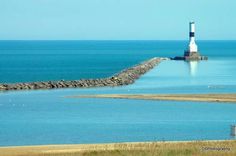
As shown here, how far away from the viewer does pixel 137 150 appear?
63.8 feet

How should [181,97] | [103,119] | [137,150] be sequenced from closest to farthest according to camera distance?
[137,150] < [103,119] < [181,97]

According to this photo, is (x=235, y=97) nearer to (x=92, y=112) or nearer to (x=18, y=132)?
(x=92, y=112)

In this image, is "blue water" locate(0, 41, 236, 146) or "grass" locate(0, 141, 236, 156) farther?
"blue water" locate(0, 41, 236, 146)

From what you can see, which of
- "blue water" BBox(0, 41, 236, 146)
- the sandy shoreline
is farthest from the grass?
the sandy shoreline

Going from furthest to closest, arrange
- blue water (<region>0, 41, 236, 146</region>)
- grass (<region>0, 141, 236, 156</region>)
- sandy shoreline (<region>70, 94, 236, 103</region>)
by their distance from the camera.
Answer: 1. sandy shoreline (<region>70, 94, 236, 103</region>)
2. blue water (<region>0, 41, 236, 146</region>)
3. grass (<region>0, 141, 236, 156</region>)

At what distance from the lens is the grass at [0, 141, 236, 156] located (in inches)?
732

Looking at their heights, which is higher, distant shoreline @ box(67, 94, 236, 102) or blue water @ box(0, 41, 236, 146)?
blue water @ box(0, 41, 236, 146)

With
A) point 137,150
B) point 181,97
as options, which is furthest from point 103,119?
point 137,150

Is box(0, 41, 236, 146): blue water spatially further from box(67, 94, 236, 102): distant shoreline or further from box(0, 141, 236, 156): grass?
box(0, 141, 236, 156): grass

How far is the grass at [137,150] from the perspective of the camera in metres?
18.6

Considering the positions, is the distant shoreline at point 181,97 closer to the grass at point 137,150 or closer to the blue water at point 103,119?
the blue water at point 103,119

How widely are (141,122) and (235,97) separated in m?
13.3

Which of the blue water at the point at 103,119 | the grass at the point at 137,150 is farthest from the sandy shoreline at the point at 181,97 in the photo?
the grass at the point at 137,150

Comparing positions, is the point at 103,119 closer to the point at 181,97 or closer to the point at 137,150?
the point at 181,97
